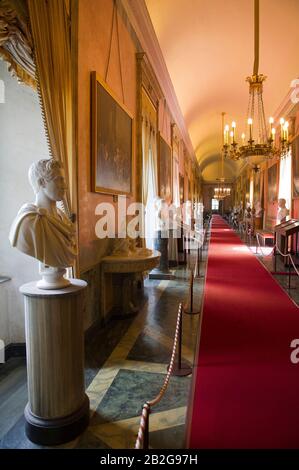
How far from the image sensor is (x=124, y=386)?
335 centimetres

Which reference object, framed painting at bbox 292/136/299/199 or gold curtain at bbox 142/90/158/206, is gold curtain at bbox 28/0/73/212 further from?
framed painting at bbox 292/136/299/199

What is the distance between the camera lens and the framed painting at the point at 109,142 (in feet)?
15.3

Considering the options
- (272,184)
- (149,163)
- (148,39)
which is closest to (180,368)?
(149,163)


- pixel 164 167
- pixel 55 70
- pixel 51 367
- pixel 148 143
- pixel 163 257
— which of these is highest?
pixel 148 143

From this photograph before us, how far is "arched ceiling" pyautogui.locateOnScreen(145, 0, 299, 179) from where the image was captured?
830cm

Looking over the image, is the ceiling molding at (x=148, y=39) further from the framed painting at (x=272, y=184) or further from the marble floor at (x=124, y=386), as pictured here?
the framed painting at (x=272, y=184)

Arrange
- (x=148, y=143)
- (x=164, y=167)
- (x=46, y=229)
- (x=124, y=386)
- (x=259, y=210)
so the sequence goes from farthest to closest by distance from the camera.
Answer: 1. (x=259, y=210)
2. (x=164, y=167)
3. (x=148, y=143)
4. (x=124, y=386)
5. (x=46, y=229)

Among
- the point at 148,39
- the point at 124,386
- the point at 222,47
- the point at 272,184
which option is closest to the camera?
the point at 124,386

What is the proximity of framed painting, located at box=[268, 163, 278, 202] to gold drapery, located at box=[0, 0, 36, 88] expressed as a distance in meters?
14.6

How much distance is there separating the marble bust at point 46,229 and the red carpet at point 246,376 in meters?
1.67

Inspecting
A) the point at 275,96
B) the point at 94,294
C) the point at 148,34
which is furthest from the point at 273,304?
the point at 275,96

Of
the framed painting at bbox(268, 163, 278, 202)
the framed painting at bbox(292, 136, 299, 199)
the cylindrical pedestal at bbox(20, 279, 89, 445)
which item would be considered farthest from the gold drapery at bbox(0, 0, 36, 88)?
the framed painting at bbox(268, 163, 278, 202)

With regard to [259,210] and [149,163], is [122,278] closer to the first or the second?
[149,163]

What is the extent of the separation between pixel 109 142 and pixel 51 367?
3709 millimetres
